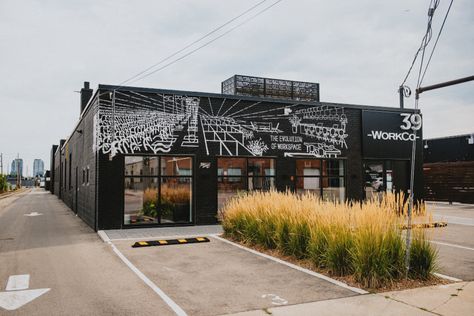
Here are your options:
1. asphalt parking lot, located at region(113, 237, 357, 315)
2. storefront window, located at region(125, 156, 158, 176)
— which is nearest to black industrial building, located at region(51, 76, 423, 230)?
storefront window, located at region(125, 156, 158, 176)

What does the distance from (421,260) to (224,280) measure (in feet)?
11.7

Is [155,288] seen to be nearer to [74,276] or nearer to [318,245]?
[74,276]

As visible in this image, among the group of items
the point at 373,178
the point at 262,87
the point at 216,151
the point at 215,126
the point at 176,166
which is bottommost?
the point at 373,178

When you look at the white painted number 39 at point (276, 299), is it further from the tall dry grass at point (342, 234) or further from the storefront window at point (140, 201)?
the storefront window at point (140, 201)

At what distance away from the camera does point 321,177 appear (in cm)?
1811

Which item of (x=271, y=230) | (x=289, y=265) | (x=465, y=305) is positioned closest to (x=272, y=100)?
→ (x=271, y=230)

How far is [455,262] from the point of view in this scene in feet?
29.7

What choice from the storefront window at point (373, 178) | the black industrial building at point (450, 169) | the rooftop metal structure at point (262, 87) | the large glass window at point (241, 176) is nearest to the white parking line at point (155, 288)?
the large glass window at point (241, 176)

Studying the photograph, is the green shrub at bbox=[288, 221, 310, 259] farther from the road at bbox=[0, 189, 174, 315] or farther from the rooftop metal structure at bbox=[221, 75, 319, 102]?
the rooftop metal structure at bbox=[221, 75, 319, 102]

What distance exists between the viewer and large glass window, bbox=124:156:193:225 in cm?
1493

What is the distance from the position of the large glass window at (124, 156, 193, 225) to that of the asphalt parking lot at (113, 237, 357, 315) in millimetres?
4222

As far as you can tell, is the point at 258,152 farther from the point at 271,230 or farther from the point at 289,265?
the point at 289,265

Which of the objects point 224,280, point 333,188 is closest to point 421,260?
point 224,280

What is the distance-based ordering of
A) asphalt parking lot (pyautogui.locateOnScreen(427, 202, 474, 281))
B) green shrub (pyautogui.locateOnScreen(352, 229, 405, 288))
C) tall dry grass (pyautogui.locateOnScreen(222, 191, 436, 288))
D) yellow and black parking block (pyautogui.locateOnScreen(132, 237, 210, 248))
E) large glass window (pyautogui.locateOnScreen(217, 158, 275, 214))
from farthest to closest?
large glass window (pyautogui.locateOnScreen(217, 158, 275, 214)) → yellow and black parking block (pyautogui.locateOnScreen(132, 237, 210, 248)) → asphalt parking lot (pyautogui.locateOnScreen(427, 202, 474, 281)) → tall dry grass (pyautogui.locateOnScreen(222, 191, 436, 288)) → green shrub (pyautogui.locateOnScreen(352, 229, 405, 288))
